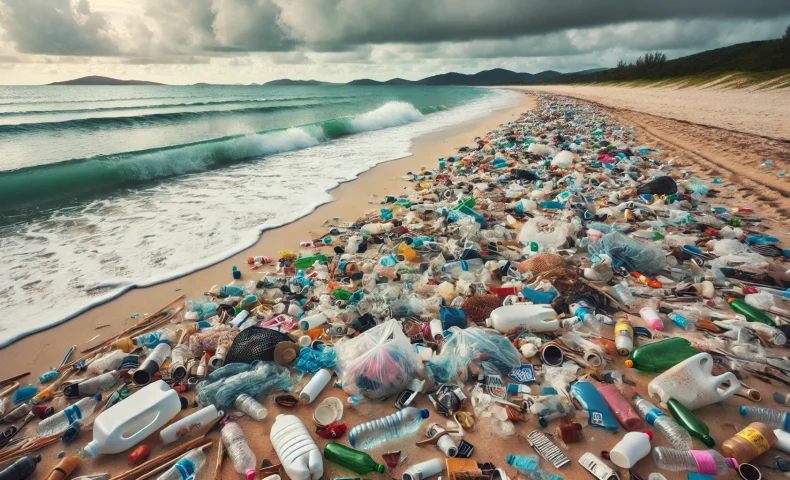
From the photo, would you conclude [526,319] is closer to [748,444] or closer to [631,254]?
[748,444]

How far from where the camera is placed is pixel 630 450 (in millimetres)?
1945

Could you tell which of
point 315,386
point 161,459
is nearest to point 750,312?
point 315,386

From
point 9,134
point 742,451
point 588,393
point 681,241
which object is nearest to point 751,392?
point 742,451

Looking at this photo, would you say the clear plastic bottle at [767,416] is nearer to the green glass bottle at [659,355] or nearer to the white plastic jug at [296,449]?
the green glass bottle at [659,355]

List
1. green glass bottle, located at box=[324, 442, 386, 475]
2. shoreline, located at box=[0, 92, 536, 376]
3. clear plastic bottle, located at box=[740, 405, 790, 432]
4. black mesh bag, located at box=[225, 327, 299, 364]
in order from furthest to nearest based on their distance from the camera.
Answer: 1. shoreline, located at box=[0, 92, 536, 376]
2. black mesh bag, located at box=[225, 327, 299, 364]
3. clear plastic bottle, located at box=[740, 405, 790, 432]
4. green glass bottle, located at box=[324, 442, 386, 475]

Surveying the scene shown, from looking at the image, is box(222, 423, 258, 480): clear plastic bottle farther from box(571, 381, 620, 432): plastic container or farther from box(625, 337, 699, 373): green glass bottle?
box(625, 337, 699, 373): green glass bottle

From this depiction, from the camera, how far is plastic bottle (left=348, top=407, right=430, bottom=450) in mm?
2203

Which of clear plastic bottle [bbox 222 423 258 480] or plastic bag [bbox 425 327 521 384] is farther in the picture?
plastic bag [bbox 425 327 521 384]

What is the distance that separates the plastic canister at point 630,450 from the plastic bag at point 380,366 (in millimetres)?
1275

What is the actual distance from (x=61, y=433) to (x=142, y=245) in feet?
10.8

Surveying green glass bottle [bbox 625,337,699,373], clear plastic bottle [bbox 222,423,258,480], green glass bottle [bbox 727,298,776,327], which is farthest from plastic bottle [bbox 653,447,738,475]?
clear plastic bottle [bbox 222,423,258,480]

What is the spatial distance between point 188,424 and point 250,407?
1.21ft

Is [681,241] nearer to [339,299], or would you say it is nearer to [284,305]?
[339,299]

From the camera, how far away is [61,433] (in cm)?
239
